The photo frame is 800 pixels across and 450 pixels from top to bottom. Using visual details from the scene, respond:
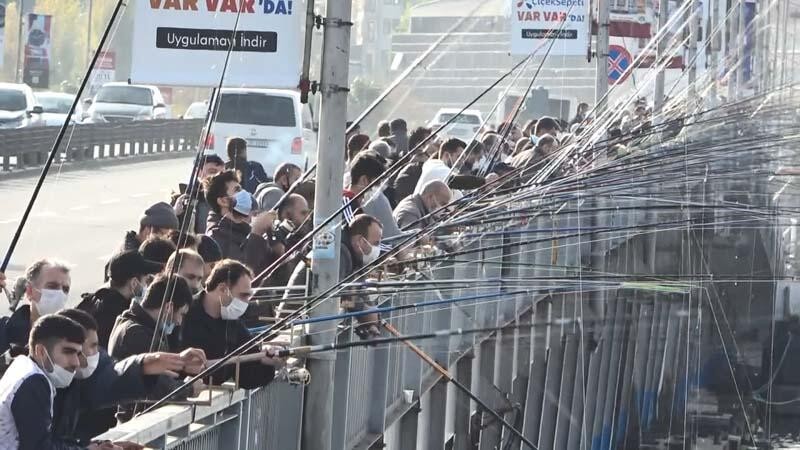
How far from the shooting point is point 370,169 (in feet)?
31.4

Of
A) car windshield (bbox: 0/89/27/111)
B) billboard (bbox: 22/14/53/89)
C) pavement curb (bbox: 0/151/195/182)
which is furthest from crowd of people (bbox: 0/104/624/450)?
billboard (bbox: 22/14/53/89)

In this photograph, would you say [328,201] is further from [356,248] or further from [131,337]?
[131,337]

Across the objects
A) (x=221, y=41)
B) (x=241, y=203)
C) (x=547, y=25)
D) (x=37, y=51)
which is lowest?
(x=241, y=203)

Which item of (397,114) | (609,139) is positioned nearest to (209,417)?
(609,139)

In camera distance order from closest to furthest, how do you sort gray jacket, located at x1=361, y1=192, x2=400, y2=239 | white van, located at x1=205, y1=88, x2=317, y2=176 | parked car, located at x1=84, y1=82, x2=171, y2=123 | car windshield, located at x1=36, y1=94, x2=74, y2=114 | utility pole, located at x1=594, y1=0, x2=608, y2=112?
gray jacket, located at x1=361, y1=192, x2=400, y2=239
utility pole, located at x1=594, y1=0, x2=608, y2=112
white van, located at x1=205, y1=88, x2=317, y2=176
parked car, located at x1=84, y1=82, x2=171, y2=123
car windshield, located at x1=36, y1=94, x2=74, y2=114

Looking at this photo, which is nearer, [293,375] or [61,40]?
[293,375]

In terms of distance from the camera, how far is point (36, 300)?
667 centimetres

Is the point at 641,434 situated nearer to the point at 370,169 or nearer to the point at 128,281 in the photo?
the point at 370,169

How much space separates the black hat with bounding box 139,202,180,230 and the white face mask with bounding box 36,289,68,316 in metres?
1.92

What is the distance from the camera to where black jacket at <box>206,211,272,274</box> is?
347 inches

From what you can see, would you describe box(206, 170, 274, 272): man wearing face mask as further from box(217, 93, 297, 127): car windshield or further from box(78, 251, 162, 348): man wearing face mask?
box(217, 93, 297, 127): car windshield

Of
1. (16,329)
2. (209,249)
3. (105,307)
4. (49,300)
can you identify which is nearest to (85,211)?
(209,249)

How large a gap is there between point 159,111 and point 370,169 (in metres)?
24.1

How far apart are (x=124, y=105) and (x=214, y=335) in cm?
2714
